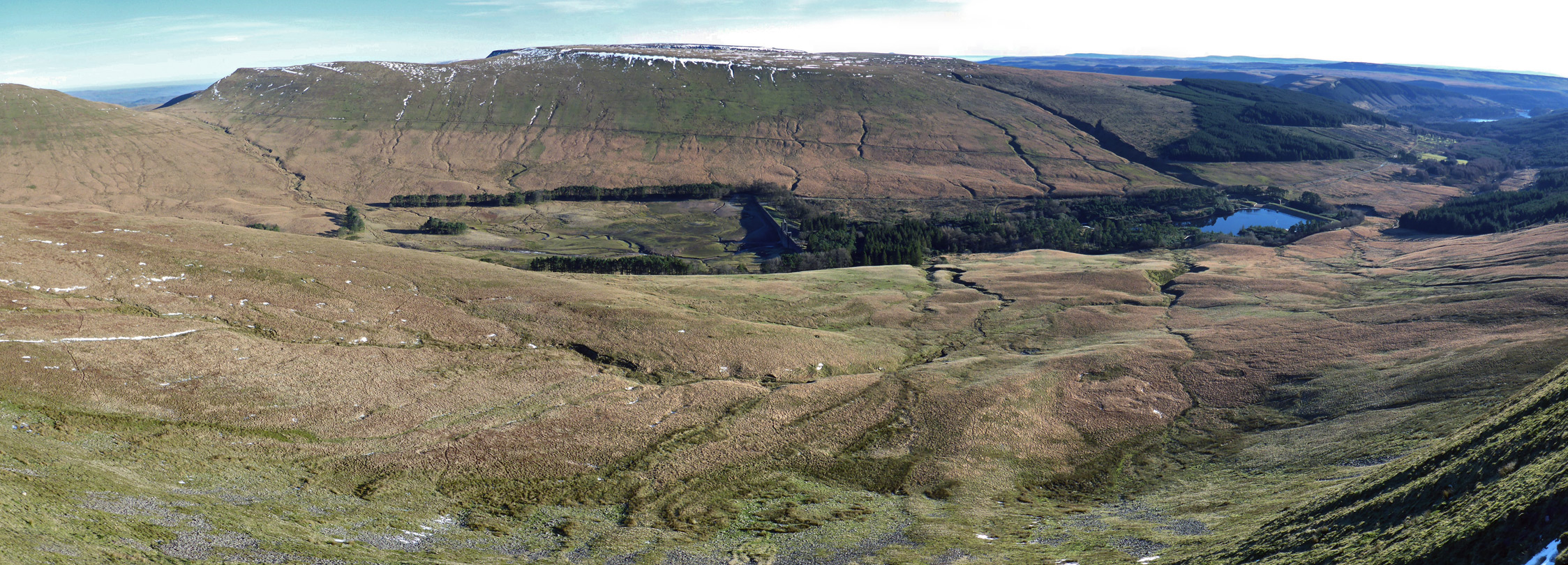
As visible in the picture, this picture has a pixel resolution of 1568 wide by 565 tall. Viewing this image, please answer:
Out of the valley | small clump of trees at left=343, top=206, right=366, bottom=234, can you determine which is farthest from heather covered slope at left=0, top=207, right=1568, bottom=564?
small clump of trees at left=343, top=206, right=366, bottom=234

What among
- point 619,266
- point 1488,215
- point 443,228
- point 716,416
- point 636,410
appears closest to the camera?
point 636,410

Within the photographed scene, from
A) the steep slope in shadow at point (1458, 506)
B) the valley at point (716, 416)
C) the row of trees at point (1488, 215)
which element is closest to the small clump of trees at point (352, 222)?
the valley at point (716, 416)

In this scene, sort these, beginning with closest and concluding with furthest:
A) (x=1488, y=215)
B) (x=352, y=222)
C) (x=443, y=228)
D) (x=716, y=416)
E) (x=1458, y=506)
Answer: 1. (x=1458, y=506)
2. (x=716, y=416)
3. (x=1488, y=215)
4. (x=352, y=222)
5. (x=443, y=228)

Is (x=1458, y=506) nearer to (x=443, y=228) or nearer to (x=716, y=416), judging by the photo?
(x=716, y=416)

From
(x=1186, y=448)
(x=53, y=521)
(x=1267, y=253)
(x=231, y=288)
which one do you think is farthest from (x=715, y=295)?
(x=1267, y=253)

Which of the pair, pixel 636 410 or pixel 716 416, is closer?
pixel 636 410

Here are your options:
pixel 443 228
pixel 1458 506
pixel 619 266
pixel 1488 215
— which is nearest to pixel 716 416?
pixel 1458 506

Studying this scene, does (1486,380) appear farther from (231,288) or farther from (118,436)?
(231,288)

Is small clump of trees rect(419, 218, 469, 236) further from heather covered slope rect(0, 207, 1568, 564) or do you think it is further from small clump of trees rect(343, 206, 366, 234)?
heather covered slope rect(0, 207, 1568, 564)
